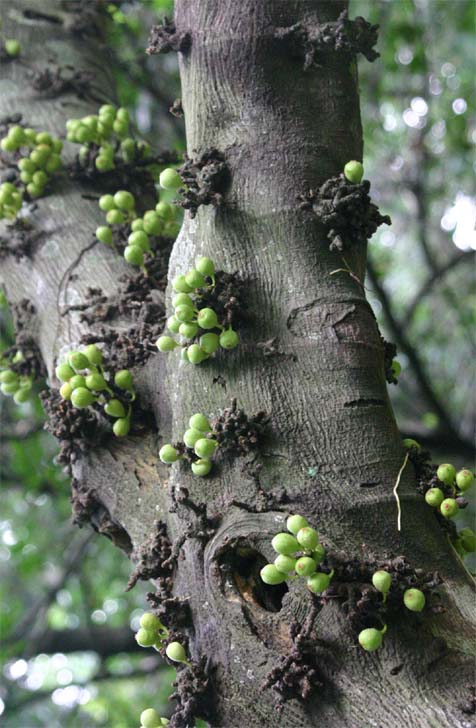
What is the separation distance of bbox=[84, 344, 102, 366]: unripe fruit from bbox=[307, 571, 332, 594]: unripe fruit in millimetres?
811

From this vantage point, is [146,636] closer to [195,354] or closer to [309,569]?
[309,569]

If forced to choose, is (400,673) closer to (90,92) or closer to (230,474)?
(230,474)

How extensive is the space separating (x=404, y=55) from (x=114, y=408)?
16.6 ft

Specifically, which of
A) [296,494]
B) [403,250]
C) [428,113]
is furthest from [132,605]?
[403,250]

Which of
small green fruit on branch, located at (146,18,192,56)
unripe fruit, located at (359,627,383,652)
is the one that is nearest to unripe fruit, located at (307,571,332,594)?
unripe fruit, located at (359,627,383,652)

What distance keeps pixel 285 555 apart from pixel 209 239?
2.45 feet

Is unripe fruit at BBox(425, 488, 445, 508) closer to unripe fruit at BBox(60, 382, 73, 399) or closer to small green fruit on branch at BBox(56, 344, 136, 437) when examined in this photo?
small green fruit on branch at BBox(56, 344, 136, 437)

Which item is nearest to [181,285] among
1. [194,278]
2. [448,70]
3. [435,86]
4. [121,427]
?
[194,278]

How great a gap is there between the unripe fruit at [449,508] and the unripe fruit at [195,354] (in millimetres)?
589

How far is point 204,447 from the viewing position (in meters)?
1.59

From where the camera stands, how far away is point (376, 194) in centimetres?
730

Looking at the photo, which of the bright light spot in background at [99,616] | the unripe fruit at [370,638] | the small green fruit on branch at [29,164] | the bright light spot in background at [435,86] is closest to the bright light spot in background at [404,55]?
the bright light spot in background at [435,86]

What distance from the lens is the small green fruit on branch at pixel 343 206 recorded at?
1.72m

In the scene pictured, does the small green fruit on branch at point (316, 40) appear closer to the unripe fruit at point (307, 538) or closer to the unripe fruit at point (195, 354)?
the unripe fruit at point (195, 354)
